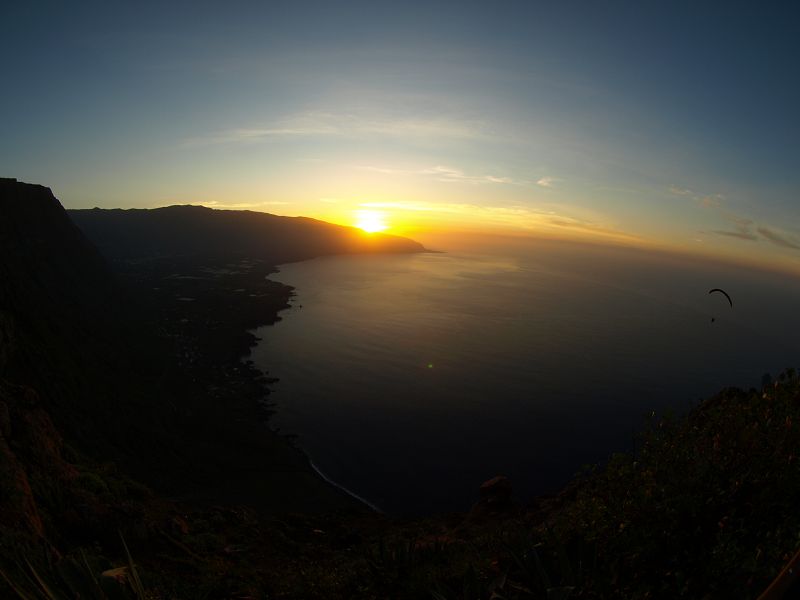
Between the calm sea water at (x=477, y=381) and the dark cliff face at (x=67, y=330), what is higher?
the dark cliff face at (x=67, y=330)

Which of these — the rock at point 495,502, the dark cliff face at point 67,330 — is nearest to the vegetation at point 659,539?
the rock at point 495,502

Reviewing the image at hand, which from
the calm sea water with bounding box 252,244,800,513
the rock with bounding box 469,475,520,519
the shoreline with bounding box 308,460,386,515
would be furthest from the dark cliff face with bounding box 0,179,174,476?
the rock with bounding box 469,475,520,519

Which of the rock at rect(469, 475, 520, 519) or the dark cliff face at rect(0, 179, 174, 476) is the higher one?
the dark cliff face at rect(0, 179, 174, 476)

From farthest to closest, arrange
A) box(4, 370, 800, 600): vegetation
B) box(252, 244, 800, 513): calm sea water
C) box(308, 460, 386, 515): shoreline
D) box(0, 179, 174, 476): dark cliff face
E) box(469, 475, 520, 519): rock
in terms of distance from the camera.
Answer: box(252, 244, 800, 513): calm sea water
box(308, 460, 386, 515): shoreline
box(0, 179, 174, 476): dark cliff face
box(469, 475, 520, 519): rock
box(4, 370, 800, 600): vegetation

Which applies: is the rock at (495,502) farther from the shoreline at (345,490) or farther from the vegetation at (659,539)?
the vegetation at (659,539)

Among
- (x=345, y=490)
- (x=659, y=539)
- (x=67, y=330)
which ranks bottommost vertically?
(x=345, y=490)

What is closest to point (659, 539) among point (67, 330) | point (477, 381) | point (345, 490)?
point (345, 490)

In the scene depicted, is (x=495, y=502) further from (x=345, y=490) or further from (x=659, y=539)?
(x=659, y=539)

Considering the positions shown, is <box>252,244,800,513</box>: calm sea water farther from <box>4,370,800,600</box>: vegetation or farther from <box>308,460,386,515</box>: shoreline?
<box>4,370,800,600</box>: vegetation

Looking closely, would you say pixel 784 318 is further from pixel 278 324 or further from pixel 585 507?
pixel 585 507

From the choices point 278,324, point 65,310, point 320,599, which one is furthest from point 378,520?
point 278,324
